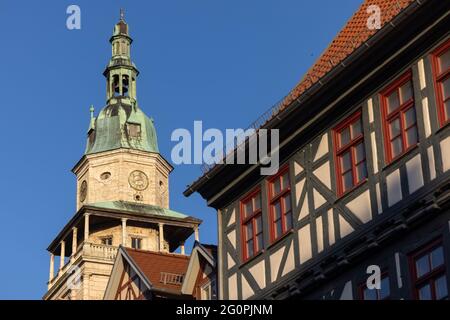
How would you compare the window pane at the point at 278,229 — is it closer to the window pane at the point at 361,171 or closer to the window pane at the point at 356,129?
the window pane at the point at 361,171

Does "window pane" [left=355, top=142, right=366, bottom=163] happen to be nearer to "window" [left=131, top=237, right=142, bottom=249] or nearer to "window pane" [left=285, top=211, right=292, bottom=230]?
"window pane" [left=285, top=211, right=292, bottom=230]

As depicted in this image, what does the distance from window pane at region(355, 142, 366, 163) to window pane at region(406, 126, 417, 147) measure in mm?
1526

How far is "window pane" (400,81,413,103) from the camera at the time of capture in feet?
88.7

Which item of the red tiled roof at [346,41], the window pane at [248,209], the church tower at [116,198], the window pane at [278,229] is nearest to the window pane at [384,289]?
the window pane at [278,229]

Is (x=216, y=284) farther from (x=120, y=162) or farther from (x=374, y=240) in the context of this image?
(x=120, y=162)

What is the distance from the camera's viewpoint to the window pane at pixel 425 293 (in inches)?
988

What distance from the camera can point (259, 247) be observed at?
31031 millimetres

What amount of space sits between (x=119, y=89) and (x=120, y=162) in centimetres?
675

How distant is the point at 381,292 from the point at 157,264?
1551cm

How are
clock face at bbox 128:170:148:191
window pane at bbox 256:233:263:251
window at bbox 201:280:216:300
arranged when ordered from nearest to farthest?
window pane at bbox 256:233:263:251 < window at bbox 201:280:216:300 < clock face at bbox 128:170:148:191

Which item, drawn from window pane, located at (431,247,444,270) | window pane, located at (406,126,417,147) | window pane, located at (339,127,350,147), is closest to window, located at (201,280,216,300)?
window pane, located at (339,127,350,147)

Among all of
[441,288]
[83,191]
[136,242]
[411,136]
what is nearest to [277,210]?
[411,136]

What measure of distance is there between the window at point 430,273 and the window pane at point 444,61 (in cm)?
363

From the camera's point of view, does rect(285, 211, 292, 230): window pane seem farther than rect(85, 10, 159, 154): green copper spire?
No
